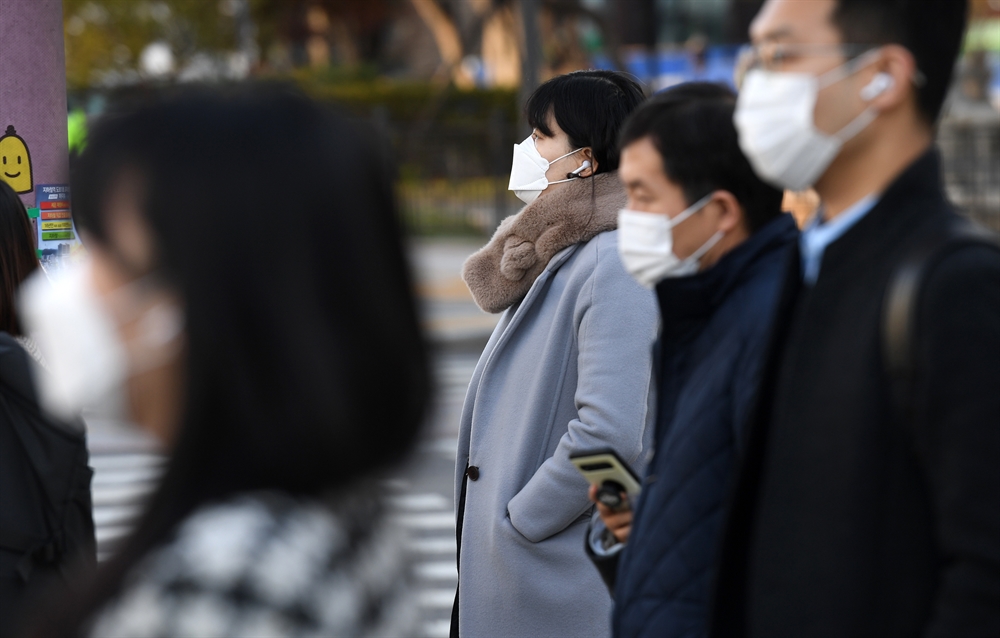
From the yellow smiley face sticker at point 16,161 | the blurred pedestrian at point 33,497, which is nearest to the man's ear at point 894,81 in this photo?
the blurred pedestrian at point 33,497

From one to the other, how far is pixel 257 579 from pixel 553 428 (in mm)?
1871

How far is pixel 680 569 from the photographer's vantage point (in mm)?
2262

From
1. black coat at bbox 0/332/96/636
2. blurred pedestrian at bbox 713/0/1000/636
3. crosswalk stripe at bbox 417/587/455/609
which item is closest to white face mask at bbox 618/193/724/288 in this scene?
blurred pedestrian at bbox 713/0/1000/636

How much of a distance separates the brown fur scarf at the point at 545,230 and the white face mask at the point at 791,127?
1003mm

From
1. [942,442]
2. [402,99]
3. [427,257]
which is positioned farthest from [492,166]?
[942,442]

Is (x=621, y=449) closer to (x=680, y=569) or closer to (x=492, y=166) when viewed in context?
(x=680, y=569)

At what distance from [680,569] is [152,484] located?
1.16m

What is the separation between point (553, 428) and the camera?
3.14m

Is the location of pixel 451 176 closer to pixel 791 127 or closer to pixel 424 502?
pixel 424 502

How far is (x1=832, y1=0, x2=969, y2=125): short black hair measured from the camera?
82.2 inches

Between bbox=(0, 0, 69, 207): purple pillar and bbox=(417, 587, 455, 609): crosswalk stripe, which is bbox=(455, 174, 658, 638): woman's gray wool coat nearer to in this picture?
bbox=(0, 0, 69, 207): purple pillar

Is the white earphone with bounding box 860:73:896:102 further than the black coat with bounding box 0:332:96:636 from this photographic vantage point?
No

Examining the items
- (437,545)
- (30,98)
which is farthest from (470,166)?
(30,98)

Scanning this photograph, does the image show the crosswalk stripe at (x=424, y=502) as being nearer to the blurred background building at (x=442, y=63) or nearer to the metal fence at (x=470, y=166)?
the blurred background building at (x=442, y=63)
